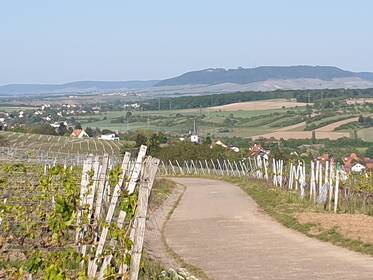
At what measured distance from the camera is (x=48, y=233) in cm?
1023

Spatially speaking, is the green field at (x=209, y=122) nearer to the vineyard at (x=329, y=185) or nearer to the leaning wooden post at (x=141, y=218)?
the vineyard at (x=329, y=185)

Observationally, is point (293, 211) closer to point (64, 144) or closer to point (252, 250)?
point (252, 250)

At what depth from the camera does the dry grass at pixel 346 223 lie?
18.2 metres

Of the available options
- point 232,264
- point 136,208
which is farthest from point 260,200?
point 136,208

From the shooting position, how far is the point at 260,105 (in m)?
148

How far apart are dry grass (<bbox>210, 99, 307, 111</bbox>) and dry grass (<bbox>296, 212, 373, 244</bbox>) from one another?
116 m

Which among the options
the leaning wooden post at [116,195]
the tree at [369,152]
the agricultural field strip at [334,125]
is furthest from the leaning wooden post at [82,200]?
the agricultural field strip at [334,125]

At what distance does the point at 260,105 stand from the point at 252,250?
13191 centimetres

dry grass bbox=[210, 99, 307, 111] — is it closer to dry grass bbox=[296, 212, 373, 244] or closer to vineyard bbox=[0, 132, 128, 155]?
vineyard bbox=[0, 132, 128, 155]

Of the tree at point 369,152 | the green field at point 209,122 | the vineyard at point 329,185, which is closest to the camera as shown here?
the vineyard at point 329,185

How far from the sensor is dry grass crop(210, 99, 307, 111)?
141m

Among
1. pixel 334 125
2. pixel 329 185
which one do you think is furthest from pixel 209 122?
pixel 329 185

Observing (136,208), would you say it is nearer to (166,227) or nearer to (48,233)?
(48,233)

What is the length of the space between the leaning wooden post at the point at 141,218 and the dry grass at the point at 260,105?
429 ft
